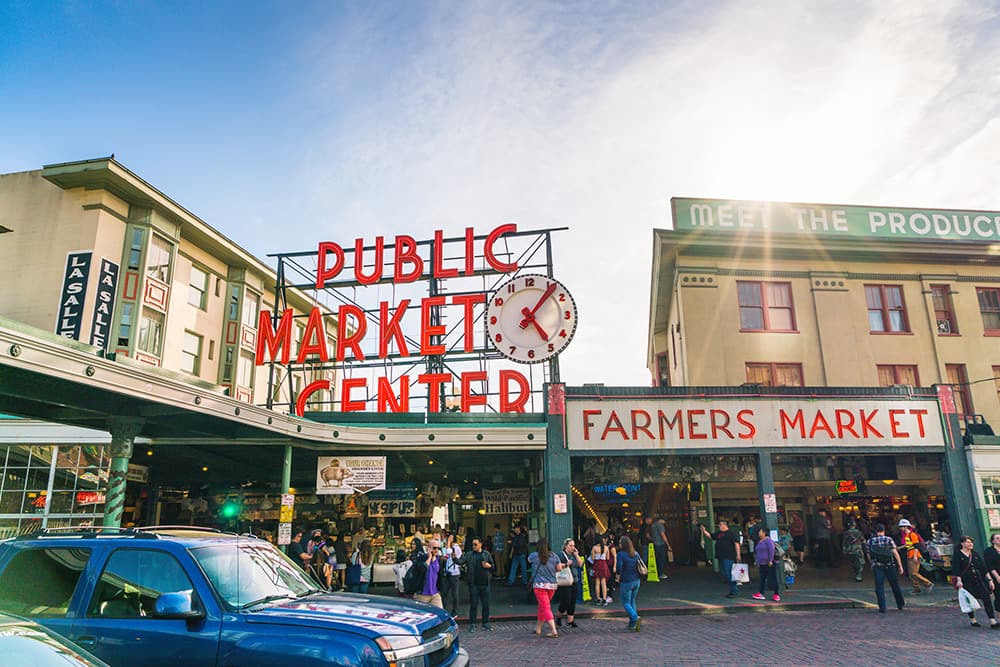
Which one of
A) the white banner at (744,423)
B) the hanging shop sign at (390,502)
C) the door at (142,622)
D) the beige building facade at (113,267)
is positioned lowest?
the door at (142,622)

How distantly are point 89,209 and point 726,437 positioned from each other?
2651 centimetres

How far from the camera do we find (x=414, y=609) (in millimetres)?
6438

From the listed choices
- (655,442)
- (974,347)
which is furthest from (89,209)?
(974,347)

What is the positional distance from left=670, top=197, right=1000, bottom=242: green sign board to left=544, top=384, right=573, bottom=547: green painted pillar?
9326mm

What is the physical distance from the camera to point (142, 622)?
5.67 meters

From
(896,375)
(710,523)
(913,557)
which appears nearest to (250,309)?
(710,523)

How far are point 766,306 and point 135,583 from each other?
23174 mm

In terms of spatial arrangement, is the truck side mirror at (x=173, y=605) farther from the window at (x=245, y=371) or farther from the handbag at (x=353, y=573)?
the window at (x=245, y=371)

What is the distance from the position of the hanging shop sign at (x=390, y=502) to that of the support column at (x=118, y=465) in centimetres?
1044

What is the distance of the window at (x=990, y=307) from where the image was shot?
25.3m

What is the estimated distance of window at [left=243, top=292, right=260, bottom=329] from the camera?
3622 cm

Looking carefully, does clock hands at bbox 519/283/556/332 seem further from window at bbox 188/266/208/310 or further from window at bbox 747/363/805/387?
window at bbox 188/266/208/310

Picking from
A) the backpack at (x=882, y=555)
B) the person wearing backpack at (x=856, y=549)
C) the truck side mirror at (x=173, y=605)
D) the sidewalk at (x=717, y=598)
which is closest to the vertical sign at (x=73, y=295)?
the sidewalk at (x=717, y=598)

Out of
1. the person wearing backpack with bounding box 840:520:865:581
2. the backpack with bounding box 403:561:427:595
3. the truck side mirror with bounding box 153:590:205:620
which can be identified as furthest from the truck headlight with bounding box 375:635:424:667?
the person wearing backpack with bounding box 840:520:865:581
